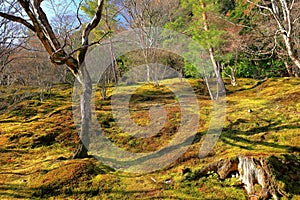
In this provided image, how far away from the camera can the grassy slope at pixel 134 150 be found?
3.56 meters

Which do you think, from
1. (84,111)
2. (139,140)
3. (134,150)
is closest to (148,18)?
(139,140)

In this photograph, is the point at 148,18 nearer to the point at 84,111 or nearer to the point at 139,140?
the point at 139,140

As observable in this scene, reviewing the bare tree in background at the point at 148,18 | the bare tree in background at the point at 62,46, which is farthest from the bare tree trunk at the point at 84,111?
the bare tree in background at the point at 148,18

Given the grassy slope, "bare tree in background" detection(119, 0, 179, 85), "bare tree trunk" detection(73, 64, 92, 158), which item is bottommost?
the grassy slope

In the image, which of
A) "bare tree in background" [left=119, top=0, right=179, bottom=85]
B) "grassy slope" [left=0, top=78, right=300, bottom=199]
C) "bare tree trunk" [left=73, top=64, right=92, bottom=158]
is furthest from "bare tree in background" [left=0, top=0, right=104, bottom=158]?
"bare tree in background" [left=119, top=0, right=179, bottom=85]

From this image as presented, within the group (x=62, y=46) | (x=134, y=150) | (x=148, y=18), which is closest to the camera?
(x=62, y=46)

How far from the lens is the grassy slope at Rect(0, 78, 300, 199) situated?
11.7 ft

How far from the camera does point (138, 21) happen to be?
1426 centimetres

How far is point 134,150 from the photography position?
5711 mm

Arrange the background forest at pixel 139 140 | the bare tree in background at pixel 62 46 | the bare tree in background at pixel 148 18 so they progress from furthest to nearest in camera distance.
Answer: the bare tree in background at pixel 148 18, the bare tree in background at pixel 62 46, the background forest at pixel 139 140

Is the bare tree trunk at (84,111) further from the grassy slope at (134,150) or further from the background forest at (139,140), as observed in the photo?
the grassy slope at (134,150)

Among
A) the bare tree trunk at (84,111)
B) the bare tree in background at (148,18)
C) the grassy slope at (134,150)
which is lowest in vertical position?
the grassy slope at (134,150)

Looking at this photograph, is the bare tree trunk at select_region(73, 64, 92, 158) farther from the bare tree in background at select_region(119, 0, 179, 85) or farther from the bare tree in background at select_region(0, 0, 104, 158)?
the bare tree in background at select_region(119, 0, 179, 85)

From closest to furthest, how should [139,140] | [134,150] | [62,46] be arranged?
[62,46] → [134,150] → [139,140]
